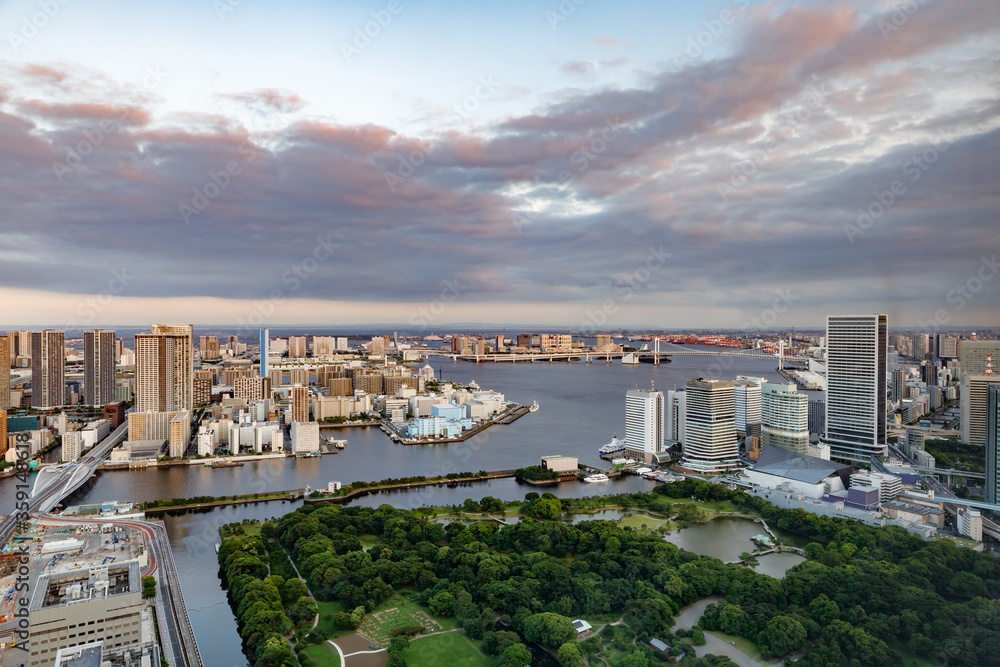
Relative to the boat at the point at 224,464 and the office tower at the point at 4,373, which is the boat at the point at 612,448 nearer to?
the boat at the point at 224,464

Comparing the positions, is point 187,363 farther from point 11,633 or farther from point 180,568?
point 11,633

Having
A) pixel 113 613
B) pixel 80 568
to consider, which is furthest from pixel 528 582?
pixel 80 568

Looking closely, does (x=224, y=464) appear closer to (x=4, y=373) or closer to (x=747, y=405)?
(x=4, y=373)

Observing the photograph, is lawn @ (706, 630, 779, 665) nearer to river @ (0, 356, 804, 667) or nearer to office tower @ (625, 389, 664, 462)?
river @ (0, 356, 804, 667)

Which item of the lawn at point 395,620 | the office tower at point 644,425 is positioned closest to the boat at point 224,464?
the lawn at point 395,620

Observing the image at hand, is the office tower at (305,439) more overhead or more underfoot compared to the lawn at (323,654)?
more overhead

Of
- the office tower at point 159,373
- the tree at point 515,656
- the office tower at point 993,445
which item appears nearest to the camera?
the tree at point 515,656
